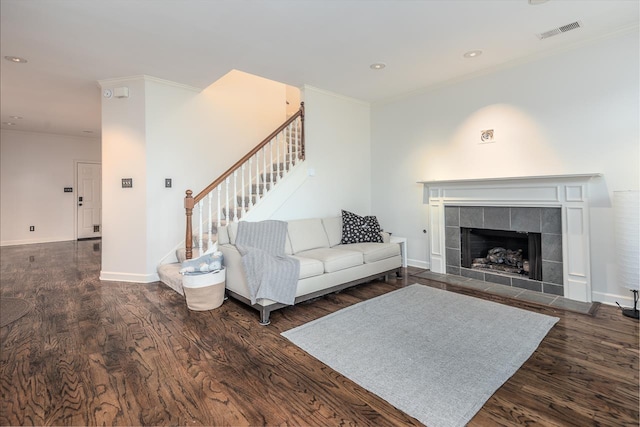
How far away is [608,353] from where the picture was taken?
2.13 m

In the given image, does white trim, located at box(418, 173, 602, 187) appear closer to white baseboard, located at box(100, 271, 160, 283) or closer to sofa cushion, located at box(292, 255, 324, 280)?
sofa cushion, located at box(292, 255, 324, 280)

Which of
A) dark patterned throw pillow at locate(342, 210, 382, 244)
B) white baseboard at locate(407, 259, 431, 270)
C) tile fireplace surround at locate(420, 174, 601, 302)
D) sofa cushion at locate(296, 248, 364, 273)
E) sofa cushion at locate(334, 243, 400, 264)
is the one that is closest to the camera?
tile fireplace surround at locate(420, 174, 601, 302)

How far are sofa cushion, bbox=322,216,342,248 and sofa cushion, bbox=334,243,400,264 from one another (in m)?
0.15

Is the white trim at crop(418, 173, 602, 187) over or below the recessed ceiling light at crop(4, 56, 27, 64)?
below

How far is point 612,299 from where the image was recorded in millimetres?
3078

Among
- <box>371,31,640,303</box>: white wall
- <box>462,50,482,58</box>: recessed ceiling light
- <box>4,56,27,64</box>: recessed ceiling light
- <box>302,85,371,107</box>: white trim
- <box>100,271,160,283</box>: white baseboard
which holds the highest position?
<box>302,85,371,107</box>: white trim

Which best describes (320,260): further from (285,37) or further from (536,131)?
(536,131)

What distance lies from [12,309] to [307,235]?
307 centimetres

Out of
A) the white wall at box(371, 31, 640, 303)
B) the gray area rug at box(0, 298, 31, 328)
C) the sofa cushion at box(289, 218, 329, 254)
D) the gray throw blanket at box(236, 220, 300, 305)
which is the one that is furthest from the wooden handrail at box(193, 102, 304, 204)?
the gray area rug at box(0, 298, 31, 328)

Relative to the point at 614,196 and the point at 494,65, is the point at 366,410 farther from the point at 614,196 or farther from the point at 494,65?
the point at 494,65

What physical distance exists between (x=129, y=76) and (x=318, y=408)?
4418 millimetres

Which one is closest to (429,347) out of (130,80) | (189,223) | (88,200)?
(189,223)

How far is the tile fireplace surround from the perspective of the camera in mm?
3158

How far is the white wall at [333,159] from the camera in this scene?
4504 mm
